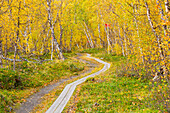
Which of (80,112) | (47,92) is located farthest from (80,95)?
(47,92)

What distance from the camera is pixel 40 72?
14.7 m

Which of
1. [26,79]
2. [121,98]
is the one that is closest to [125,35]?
[121,98]

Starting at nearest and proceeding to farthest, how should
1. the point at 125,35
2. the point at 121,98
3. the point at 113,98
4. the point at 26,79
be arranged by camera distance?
the point at 121,98 < the point at 113,98 < the point at 26,79 < the point at 125,35

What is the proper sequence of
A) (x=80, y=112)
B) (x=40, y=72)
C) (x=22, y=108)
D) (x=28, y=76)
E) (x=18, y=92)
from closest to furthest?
(x=80, y=112)
(x=22, y=108)
(x=18, y=92)
(x=28, y=76)
(x=40, y=72)

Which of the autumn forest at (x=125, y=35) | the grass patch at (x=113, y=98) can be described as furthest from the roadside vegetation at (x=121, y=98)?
the autumn forest at (x=125, y=35)

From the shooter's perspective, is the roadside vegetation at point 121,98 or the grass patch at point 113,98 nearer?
the roadside vegetation at point 121,98

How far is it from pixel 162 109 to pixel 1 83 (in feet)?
34.8

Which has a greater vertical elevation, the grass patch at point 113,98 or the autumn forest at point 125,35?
the autumn forest at point 125,35

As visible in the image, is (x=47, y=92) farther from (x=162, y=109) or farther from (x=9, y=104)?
(x=162, y=109)

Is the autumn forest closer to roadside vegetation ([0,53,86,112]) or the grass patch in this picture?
roadside vegetation ([0,53,86,112])

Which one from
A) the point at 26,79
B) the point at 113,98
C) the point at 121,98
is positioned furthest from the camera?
the point at 26,79

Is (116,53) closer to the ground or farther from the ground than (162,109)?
farther from the ground

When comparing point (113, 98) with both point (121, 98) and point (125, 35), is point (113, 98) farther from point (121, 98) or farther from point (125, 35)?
point (125, 35)

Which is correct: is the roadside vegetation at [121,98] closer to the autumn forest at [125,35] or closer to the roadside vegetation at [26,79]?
the autumn forest at [125,35]
